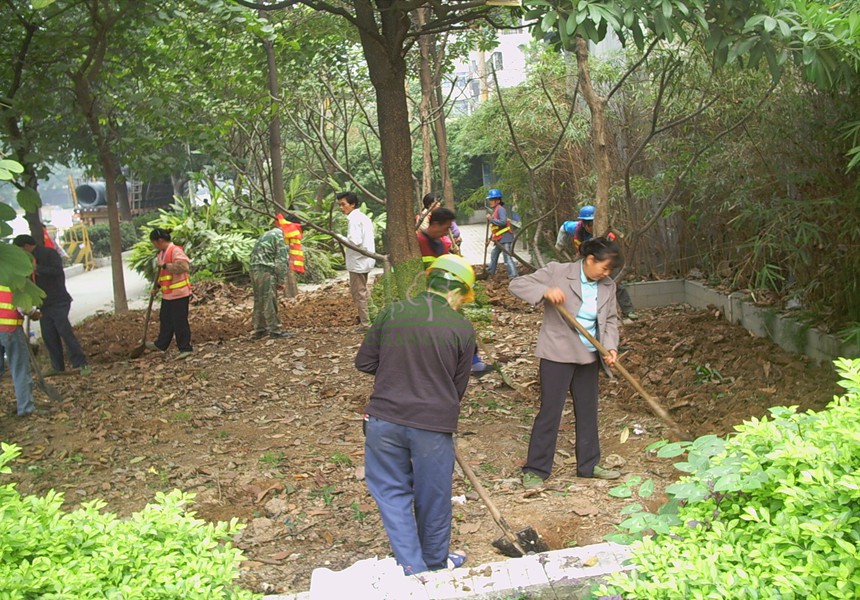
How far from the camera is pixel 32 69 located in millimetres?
9273

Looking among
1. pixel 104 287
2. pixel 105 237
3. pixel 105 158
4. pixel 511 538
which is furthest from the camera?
pixel 105 237

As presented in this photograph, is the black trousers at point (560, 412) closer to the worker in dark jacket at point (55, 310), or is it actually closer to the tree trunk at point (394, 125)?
the tree trunk at point (394, 125)

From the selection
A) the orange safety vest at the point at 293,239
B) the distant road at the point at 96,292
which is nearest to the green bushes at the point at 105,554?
the orange safety vest at the point at 293,239

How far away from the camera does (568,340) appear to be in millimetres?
5391

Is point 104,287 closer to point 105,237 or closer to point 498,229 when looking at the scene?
point 105,237

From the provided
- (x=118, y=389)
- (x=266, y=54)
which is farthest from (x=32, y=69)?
(x=118, y=389)

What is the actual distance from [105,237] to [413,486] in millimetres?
27696

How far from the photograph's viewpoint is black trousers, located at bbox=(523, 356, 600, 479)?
5.41 meters

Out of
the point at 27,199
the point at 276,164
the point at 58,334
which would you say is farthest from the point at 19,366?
the point at 276,164

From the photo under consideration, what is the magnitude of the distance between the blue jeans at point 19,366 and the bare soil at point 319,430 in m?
0.23

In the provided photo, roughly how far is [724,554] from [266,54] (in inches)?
389

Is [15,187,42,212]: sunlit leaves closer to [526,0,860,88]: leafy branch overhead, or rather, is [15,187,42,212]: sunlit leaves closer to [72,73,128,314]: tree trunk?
[526,0,860,88]: leafy branch overhead

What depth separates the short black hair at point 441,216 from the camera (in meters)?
7.17

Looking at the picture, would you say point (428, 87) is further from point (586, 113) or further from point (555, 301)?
point (555, 301)
